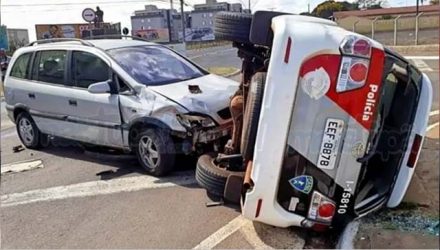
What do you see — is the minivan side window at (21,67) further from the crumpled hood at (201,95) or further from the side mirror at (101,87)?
the crumpled hood at (201,95)

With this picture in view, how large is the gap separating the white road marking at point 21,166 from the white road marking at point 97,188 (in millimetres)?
1059

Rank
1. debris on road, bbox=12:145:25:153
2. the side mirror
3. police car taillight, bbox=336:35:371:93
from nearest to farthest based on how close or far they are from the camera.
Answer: police car taillight, bbox=336:35:371:93
the side mirror
debris on road, bbox=12:145:25:153

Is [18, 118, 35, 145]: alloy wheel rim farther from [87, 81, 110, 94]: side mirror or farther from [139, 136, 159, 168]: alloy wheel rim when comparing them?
[139, 136, 159, 168]: alloy wheel rim

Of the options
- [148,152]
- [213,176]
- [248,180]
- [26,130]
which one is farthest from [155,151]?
[26,130]

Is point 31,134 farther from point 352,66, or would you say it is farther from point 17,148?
point 352,66

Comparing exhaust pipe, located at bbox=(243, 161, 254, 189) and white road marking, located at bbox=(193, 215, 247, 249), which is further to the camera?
white road marking, located at bbox=(193, 215, 247, 249)

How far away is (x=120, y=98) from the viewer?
530 centimetres

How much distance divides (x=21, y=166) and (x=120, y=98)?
2.26 m

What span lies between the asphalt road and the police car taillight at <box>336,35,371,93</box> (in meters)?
Answer: 0.43

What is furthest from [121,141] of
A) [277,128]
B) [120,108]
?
[277,128]

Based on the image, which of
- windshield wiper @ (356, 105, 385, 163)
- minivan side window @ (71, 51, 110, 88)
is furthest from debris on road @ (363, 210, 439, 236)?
minivan side window @ (71, 51, 110, 88)

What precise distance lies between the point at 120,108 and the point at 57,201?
4.28ft

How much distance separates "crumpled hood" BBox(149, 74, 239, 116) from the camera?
494cm

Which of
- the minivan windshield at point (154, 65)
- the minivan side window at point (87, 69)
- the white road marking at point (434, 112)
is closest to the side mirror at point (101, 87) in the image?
the minivan side window at point (87, 69)
